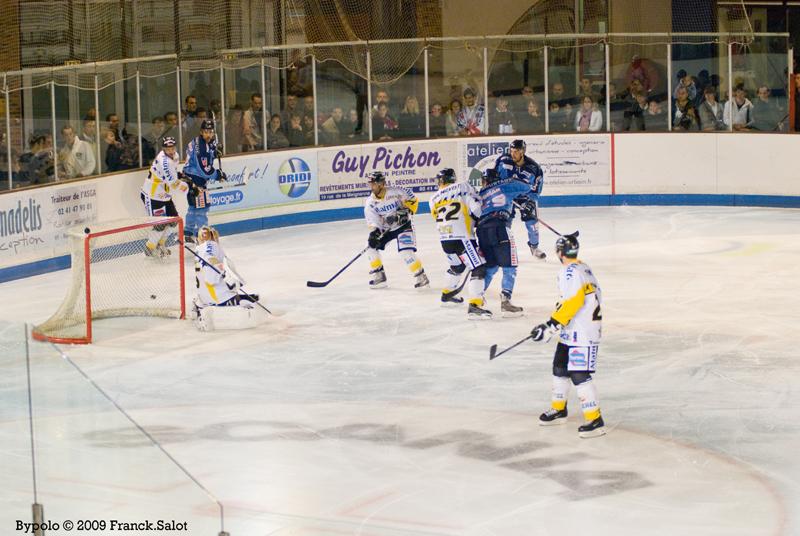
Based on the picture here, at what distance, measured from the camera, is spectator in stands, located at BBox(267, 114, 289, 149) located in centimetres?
1675

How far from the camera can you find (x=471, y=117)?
17906mm

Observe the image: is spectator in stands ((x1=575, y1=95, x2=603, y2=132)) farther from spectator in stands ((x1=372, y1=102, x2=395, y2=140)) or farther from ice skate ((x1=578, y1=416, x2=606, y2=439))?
ice skate ((x1=578, y1=416, x2=606, y2=439))

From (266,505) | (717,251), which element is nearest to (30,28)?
(717,251)

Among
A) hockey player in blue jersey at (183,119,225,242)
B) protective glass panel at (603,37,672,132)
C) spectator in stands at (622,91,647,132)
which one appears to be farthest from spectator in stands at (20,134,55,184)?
spectator in stands at (622,91,647,132)

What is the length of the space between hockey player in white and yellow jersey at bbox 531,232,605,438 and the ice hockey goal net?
14.3ft

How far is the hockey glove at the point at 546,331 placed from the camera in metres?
7.77

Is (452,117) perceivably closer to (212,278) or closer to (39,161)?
(39,161)

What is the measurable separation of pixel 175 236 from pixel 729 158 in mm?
8265

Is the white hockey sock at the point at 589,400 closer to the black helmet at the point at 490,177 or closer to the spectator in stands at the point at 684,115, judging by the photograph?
the black helmet at the point at 490,177

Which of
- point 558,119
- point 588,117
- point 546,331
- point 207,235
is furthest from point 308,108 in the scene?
Result: point 546,331

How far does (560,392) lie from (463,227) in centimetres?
352

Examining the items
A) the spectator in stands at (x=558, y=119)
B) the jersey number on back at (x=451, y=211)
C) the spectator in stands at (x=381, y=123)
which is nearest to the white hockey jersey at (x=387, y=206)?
the jersey number on back at (x=451, y=211)

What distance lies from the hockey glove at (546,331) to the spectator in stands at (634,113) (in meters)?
10.4

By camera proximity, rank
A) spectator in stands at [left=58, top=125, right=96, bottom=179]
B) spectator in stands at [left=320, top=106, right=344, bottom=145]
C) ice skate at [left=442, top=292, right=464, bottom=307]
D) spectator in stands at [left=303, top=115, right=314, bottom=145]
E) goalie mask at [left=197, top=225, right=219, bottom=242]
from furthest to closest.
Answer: spectator in stands at [left=320, top=106, right=344, bottom=145]
spectator in stands at [left=303, top=115, right=314, bottom=145]
spectator in stands at [left=58, top=125, right=96, bottom=179]
ice skate at [left=442, top=292, right=464, bottom=307]
goalie mask at [left=197, top=225, right=219, bottom=242]
